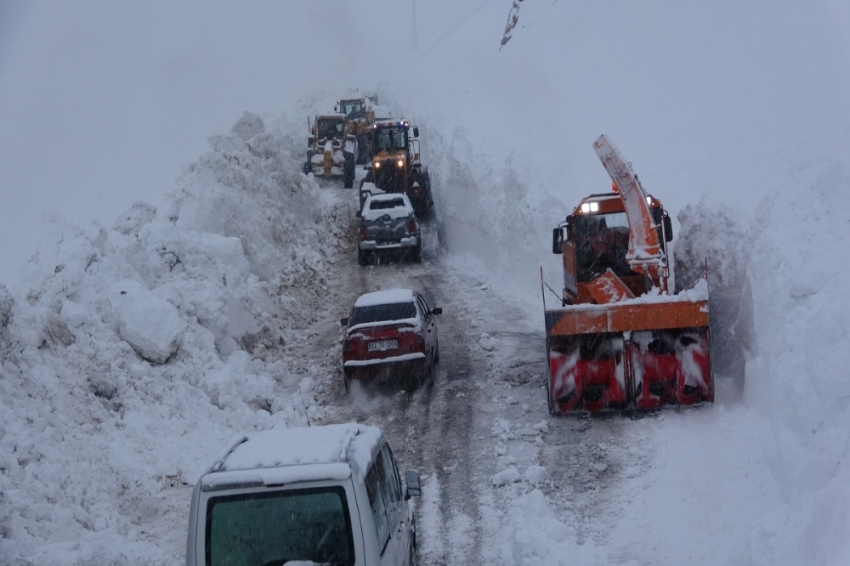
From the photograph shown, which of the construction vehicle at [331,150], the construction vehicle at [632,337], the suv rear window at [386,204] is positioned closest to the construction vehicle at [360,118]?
the construction vehicle at [331,150]

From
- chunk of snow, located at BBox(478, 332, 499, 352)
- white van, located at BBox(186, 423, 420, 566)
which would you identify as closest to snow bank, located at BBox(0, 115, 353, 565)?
white van, located at BBox(186, 423, 420, 566)

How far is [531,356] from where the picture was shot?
1350cm

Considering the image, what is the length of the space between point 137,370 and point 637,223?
6.60 m

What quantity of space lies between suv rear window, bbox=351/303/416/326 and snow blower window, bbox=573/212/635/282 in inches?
103

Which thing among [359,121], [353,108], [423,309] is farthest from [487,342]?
[353,108]

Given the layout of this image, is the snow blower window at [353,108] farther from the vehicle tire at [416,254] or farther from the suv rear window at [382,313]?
the suv rear window at [382,313]

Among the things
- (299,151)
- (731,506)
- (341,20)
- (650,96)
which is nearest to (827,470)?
(731,506)

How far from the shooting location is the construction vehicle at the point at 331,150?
1210 inches

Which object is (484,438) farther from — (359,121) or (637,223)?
(359,121)

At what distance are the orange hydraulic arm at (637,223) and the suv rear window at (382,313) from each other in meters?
3.49

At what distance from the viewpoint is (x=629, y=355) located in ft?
33.4

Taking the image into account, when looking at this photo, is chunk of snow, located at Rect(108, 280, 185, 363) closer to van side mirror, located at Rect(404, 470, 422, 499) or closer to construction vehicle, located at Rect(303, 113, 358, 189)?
van side mirror, located at Rect(404, 470, 422, 499)

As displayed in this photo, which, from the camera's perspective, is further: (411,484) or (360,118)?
(360,118)

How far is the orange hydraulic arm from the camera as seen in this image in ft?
34.9
